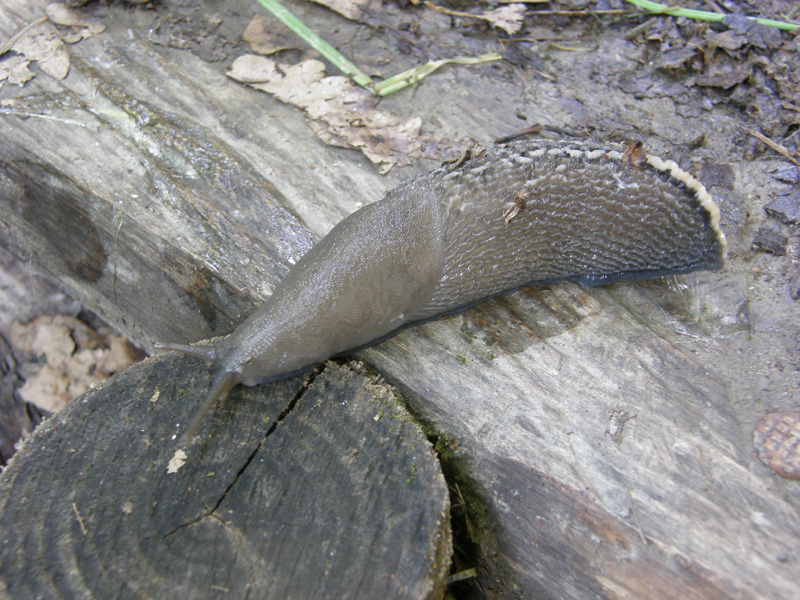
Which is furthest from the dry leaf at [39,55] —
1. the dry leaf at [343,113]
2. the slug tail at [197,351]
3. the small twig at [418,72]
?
the slug tail at [197,351]

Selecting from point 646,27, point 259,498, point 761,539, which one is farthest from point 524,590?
point 646,27

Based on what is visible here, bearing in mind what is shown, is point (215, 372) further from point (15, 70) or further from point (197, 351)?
point (15, 70)

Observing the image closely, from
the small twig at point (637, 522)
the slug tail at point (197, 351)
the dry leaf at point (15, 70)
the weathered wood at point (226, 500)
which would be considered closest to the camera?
the weathered wood at point (226, 500)

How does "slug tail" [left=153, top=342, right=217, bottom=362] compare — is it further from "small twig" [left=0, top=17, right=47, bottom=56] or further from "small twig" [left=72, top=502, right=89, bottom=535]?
"small twig" [left=0, top=17, right=47, bottom=56]

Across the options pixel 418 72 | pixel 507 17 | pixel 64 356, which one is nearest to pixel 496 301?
pixel 418 72

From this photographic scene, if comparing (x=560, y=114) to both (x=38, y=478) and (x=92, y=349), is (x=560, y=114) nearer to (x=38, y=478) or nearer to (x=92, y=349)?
(x=38, y=478)

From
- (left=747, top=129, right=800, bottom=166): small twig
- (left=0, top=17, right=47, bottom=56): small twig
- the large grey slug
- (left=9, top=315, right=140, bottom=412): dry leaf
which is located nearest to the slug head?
the large grey slug

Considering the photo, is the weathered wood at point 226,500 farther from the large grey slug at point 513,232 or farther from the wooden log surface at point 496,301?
the large grey slug at point 513,232
